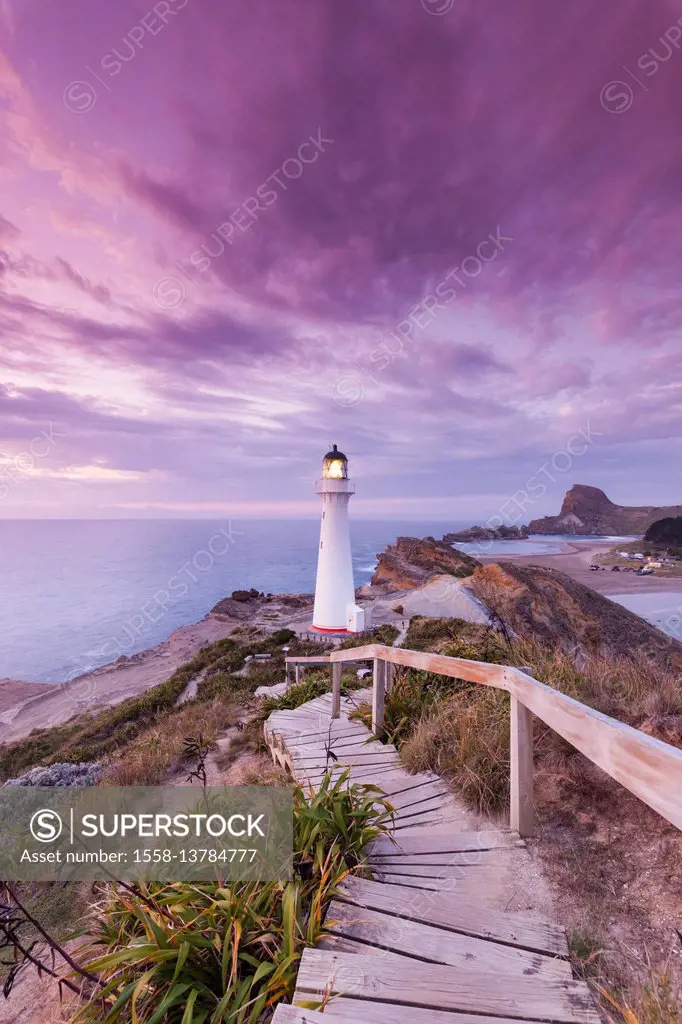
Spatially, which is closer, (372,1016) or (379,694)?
(372,1016)

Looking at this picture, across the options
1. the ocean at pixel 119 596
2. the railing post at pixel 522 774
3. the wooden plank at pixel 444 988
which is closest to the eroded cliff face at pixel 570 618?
the ocean at pixel 119 596

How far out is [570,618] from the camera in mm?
14812

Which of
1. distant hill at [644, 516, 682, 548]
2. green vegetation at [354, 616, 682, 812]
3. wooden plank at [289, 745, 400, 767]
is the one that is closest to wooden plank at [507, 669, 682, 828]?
green vegetation at [354, 616, 682, 812]

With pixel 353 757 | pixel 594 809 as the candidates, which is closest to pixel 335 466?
pixel 353 757

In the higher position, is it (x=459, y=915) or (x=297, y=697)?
(x=459, y=915)

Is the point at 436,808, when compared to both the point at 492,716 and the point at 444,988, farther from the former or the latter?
the point at 444,988

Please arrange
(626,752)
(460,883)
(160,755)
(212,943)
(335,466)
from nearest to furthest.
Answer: (626,752) < (212,943) < (460,883) < (160,755) < (335,466)

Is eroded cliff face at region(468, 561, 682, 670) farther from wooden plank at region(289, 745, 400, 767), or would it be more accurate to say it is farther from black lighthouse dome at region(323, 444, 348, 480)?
wooden plank at region(289, 745, 400, 767)

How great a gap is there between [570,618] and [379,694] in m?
11.6

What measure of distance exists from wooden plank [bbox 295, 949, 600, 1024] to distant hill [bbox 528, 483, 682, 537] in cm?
7546

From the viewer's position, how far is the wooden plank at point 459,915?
2279 mm

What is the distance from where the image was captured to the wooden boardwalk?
186 cm

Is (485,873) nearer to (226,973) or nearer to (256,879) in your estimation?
(256,879)

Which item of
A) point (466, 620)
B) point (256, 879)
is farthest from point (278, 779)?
point (466, 620)
